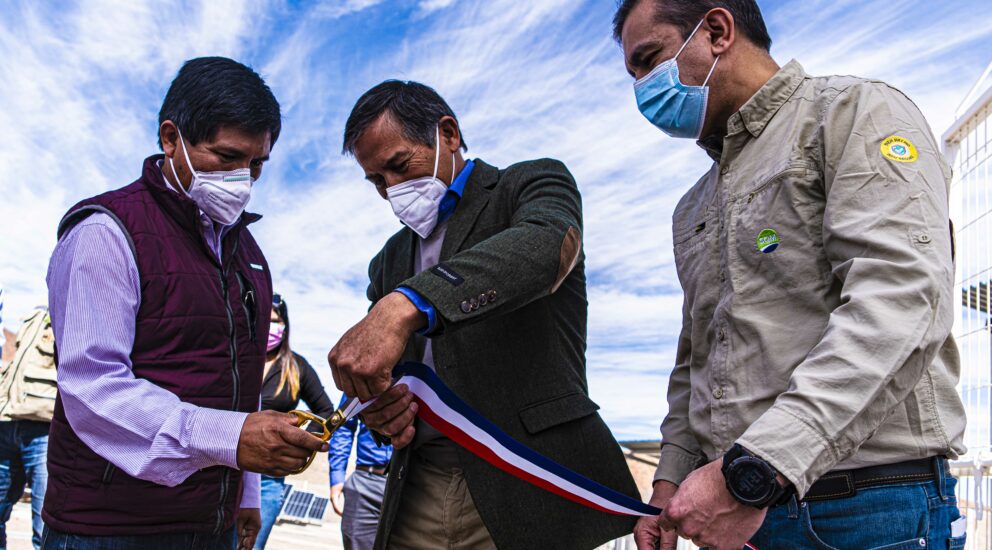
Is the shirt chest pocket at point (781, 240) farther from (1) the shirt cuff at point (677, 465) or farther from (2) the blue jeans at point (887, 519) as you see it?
(1) the shirt cuff at point (677, 465)

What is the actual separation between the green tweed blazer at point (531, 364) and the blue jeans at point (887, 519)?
0.72m

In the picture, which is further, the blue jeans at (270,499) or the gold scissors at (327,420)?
the blue jeans at (270,499)

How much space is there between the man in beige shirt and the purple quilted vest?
4.55 ft

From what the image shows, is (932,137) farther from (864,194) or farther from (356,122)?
(356,122)

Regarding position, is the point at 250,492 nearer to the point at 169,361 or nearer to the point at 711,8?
the point at 169,361

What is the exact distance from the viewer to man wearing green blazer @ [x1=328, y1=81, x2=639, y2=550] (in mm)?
2074

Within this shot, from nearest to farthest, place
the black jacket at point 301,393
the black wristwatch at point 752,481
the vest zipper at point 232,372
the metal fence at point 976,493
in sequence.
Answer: the black wristwatch at point 752,481 → the vest zipper at point 232,372 → the metal fence at point 976,493 → the black jacket at point 301,393

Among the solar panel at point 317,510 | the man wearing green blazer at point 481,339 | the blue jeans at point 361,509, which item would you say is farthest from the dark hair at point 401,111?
the solar panel at point 317,510

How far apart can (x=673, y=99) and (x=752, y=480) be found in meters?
1.21

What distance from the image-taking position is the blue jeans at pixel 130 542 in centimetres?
248

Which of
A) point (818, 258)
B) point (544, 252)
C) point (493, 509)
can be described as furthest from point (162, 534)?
point (818, 258)

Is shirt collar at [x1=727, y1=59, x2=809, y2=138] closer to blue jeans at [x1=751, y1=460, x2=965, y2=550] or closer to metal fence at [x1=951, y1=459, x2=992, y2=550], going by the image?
blue jeans at [x1=751, y1=460, x2=965, y2=550]

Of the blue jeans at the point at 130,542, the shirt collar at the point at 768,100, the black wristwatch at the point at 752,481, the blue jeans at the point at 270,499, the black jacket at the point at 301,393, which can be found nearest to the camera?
the black wristwatch at the point at 752,481

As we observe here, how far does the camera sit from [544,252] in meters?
2.23
